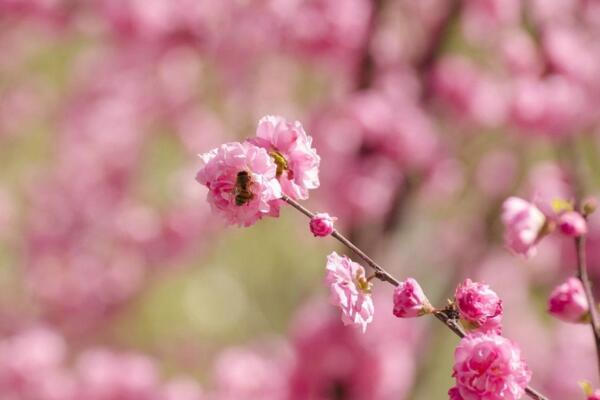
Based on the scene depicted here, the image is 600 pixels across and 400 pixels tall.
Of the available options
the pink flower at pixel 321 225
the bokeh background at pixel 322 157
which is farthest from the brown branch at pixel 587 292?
the bokeh background at pixel 322 157

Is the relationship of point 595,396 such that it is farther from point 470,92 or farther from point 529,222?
point 470,92

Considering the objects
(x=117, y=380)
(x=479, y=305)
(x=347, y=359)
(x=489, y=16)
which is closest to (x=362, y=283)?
(x=479, y=305)

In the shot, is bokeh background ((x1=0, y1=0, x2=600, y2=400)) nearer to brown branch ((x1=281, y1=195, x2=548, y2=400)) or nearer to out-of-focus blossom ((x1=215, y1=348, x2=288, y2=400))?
out-of-focus blossom ((x1=215, y1=348, x2=288, y2=400))

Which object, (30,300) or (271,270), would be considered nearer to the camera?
(30,300)

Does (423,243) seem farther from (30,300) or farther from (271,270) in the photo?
(271,270)

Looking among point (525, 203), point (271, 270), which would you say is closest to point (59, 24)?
point (525, 203)

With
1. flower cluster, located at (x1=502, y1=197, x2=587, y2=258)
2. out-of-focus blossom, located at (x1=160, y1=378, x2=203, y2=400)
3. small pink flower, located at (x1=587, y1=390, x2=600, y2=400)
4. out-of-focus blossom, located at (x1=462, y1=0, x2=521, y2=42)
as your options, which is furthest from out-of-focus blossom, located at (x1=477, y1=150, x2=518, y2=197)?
small pink flower, located at (x1=587, y1=390, x2=600, y2=400)

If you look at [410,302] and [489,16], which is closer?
[410,302]
